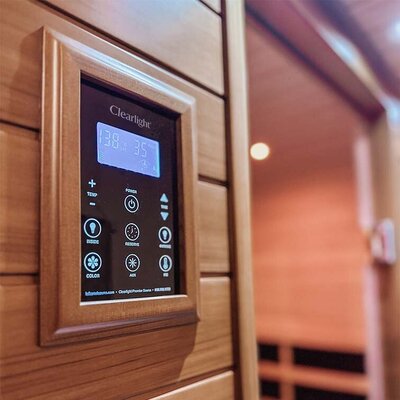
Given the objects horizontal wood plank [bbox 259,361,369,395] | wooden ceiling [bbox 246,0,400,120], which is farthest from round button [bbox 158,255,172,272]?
horizontal wood plank [bbox 259,361,369,395]

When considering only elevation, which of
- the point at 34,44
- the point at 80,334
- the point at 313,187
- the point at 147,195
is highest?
the point at 313,187

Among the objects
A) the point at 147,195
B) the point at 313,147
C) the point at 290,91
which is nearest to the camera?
the point at 147,195

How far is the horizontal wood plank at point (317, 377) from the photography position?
221 cm

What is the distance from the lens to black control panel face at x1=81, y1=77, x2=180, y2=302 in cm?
45

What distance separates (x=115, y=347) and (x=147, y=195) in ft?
0.49

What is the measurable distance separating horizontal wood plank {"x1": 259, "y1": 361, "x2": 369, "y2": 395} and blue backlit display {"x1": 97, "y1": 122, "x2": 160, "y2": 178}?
1952 mm

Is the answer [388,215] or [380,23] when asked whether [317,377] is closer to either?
[388,215]

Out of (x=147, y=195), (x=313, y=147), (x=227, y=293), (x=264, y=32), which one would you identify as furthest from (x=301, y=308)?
(x=147, y=195)

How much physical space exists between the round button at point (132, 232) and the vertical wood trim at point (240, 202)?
20 centimetres

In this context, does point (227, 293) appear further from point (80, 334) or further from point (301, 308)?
point (301, 308)

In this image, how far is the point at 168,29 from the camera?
59 cm

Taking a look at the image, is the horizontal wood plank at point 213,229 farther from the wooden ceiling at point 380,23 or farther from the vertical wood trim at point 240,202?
the wooden ceiling at point 380,23

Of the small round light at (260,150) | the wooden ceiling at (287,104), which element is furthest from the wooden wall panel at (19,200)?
the small round light at (260,150)

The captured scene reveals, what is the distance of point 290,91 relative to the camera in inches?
77.1
